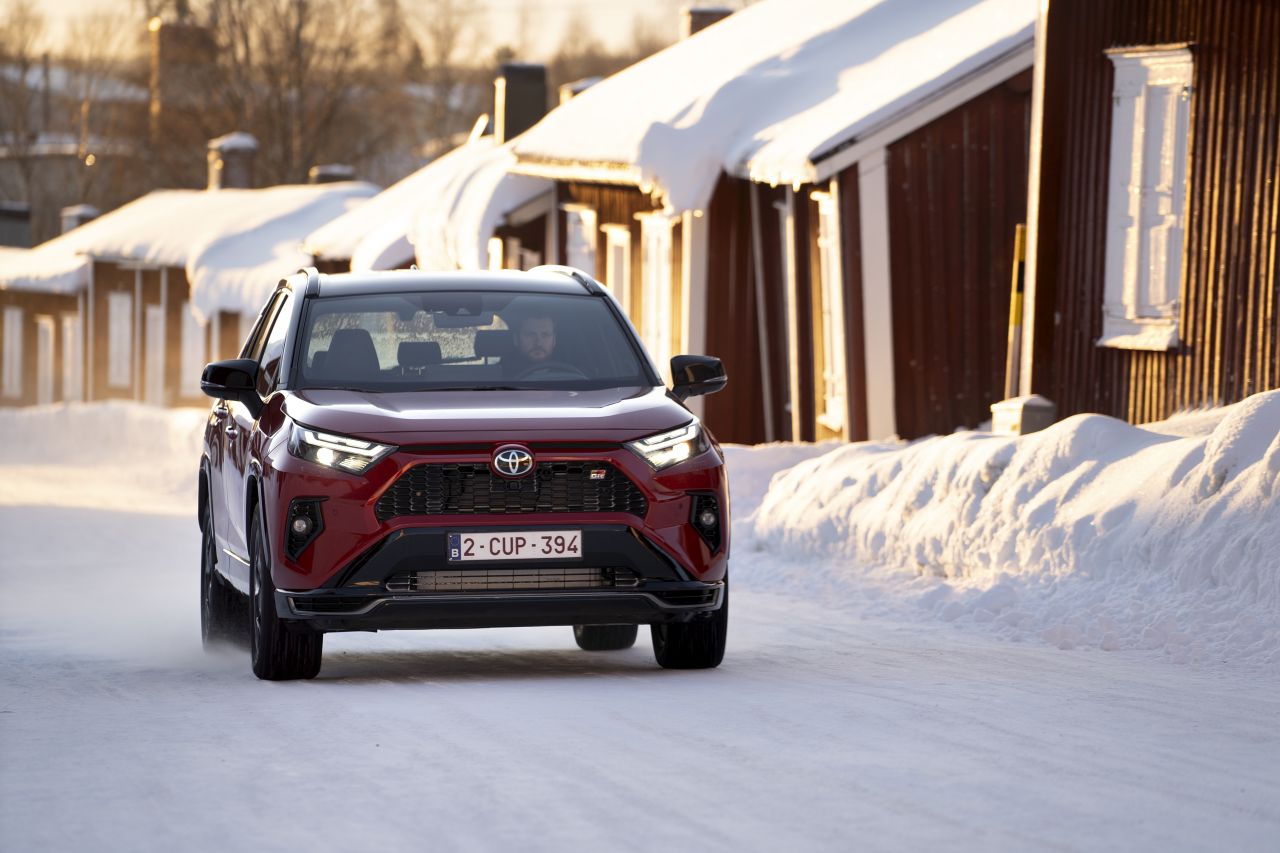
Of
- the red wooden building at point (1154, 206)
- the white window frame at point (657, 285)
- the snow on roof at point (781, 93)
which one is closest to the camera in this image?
the red wooden building at point (1154, 206)

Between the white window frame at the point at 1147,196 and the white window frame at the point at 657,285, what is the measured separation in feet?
28.2

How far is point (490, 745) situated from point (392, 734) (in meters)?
0.41

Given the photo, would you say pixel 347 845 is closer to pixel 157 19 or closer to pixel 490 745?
pixel 490 745

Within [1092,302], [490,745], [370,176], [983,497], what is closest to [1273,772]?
[490,745]

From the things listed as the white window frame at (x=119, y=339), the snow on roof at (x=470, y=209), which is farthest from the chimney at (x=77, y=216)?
A: the snow on roof at (x=470, y=209)

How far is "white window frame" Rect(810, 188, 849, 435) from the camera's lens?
20.7 m

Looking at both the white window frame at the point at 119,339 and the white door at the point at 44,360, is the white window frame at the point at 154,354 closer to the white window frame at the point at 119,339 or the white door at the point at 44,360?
the white window frame at the point at 119,339

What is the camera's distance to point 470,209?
1254 inches

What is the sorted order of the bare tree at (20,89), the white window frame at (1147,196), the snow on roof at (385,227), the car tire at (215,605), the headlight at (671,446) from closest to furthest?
the headlight at (671,446), the car tire at (215,605), the white window frame at (1147,196), the snow on roof at (385,227), the bare tree at (20,89)

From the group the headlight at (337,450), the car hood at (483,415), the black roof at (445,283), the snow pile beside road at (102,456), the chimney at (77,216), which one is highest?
the chimney at (77,216)

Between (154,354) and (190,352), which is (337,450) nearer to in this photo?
(190,352)

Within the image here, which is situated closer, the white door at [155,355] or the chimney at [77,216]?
the white door at [155,355]

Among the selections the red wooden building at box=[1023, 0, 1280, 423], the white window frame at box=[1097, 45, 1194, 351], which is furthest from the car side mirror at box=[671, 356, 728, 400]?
the white window frame at box=[1097, 45, 1194, 351]

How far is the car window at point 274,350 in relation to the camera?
9.99m
